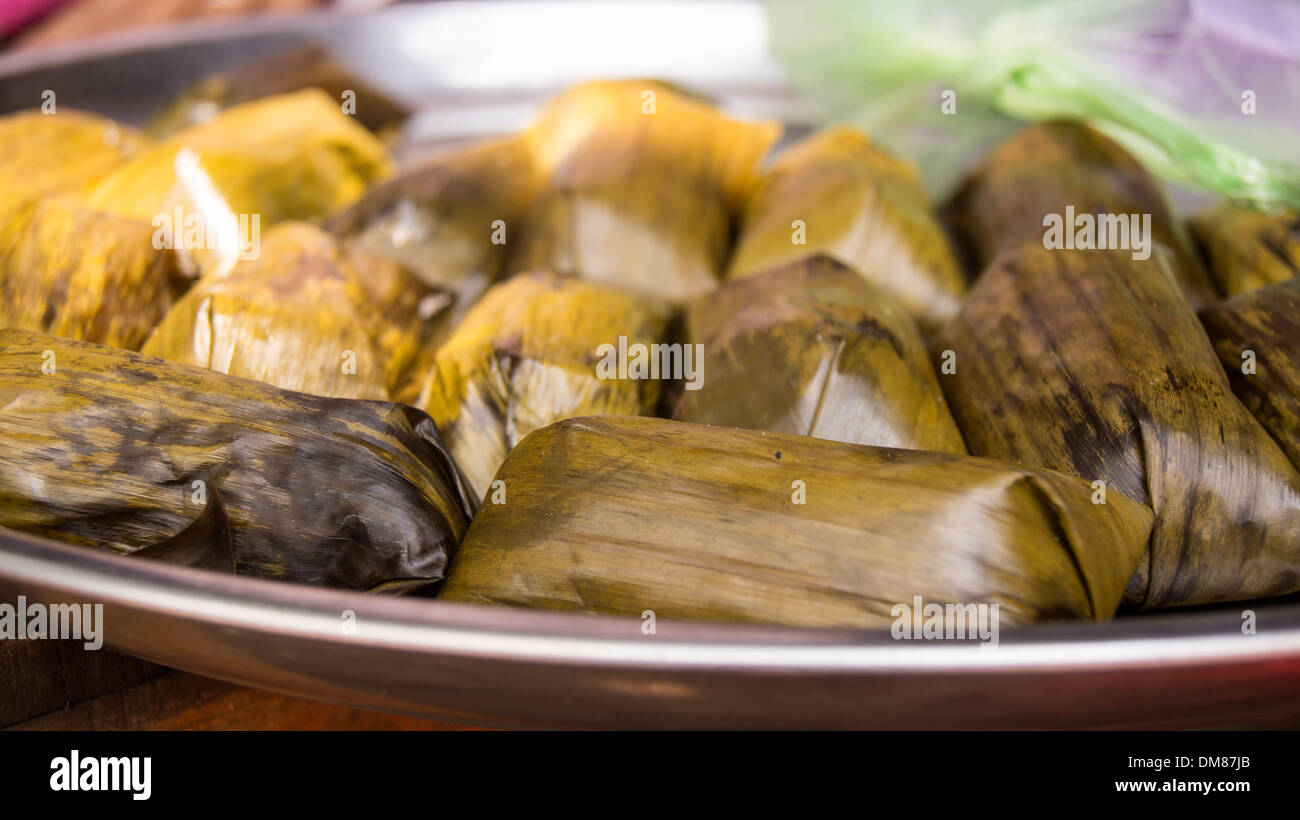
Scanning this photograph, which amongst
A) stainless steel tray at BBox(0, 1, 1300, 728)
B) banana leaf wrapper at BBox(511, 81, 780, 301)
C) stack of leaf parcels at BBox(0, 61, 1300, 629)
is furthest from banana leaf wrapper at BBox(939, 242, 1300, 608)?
banana leaf wrapper at BBox(511, 81, 780, 301)

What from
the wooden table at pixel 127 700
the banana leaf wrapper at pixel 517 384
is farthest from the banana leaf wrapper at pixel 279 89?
the wooden table at pixel 127 700

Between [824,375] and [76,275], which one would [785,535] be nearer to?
[824,375]

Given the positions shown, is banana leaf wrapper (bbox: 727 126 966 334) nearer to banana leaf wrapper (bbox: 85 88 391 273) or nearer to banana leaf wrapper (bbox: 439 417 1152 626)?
banana leaf wrapper (bbox: 439 417 1152 626)

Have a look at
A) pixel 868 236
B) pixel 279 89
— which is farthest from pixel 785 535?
pixel 279 89

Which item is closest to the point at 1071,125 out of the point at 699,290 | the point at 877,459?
the point at 699,290

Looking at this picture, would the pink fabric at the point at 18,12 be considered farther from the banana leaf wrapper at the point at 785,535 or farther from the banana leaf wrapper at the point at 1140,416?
the banana leaf wrapper at the point at 1140,416
